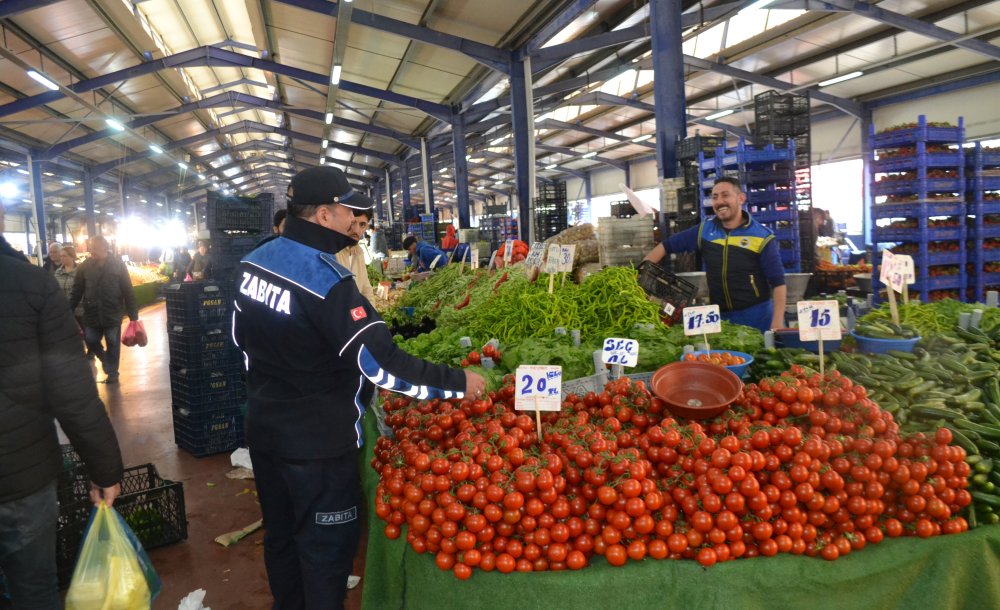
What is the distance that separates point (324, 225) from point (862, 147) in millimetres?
18077

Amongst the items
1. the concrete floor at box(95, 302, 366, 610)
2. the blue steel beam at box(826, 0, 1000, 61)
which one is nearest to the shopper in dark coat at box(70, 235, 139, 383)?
the concrete floor at box(95, 302, 366, 610)

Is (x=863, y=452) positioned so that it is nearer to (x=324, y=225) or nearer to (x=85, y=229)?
(x=324, y=225)

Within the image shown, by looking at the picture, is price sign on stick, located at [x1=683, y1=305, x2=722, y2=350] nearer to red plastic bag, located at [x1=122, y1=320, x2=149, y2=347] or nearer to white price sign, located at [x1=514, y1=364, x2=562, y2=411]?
white price sign, located at [x1=514, y1=364, x2=562, y2=411]

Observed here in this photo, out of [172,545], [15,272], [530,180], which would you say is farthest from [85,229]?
[15,272]

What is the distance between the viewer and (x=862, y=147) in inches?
641

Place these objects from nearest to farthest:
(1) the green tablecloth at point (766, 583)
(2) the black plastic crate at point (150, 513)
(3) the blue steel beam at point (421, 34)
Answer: (1) the green tablecloth at point (766, 583) < (2) the black plastic crate at point (150, 513) < (3) the blue steel beam at point (421, 34)

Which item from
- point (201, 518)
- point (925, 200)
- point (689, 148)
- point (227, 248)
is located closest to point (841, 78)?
point (925, 200)

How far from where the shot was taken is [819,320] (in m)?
2.58

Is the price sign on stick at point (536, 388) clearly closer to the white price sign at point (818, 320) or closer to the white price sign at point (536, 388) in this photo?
the white price sign at point (536, 388)

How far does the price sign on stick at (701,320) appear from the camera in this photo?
286 cm

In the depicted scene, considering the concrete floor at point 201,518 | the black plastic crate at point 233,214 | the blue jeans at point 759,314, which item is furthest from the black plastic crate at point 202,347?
the blue jeans at point 759,314

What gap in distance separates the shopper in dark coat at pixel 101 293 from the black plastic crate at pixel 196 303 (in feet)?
8.49

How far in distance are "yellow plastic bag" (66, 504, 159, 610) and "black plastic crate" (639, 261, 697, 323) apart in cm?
298

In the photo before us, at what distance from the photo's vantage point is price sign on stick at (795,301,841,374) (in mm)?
2570
